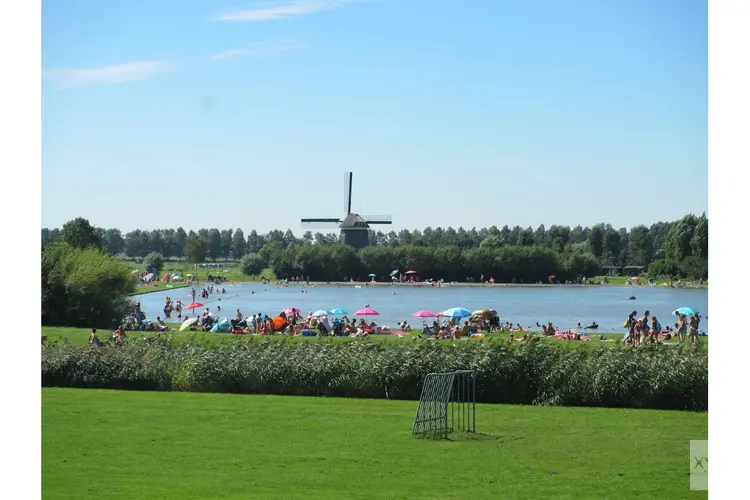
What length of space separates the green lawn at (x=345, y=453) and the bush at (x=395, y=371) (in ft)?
2.51

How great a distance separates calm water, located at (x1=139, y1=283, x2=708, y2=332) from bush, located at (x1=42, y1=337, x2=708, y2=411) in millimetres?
20556

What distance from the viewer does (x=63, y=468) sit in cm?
934

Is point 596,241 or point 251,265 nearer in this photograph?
point 596,241

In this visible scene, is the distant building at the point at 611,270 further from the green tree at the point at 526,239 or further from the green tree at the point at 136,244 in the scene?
the green tree at the point at 136,244

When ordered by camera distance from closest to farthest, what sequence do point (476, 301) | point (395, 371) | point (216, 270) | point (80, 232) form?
point (395, 371), point (80, 232), point (476, 301), point (216, 270)

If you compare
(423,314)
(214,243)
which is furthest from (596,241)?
(423,314)

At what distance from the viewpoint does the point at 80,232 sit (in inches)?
2100

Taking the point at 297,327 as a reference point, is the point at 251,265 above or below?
above
